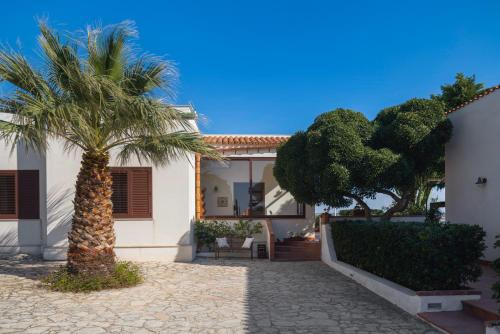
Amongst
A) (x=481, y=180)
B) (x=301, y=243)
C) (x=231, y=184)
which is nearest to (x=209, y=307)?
(x=301, y=243)

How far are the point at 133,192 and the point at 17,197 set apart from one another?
4.45 metres

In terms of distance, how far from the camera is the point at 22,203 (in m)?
14.0

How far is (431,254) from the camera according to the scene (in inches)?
281

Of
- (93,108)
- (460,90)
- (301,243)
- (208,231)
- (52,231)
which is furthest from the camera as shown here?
(460,90)

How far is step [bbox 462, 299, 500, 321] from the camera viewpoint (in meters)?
6.37

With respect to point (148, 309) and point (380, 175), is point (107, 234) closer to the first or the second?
point (148, 309)

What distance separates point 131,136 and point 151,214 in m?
4.40

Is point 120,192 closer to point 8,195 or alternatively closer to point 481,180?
point 8,195

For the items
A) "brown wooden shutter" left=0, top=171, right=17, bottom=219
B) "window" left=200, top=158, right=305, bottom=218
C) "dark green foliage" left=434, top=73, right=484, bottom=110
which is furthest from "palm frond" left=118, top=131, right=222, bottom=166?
"dark green foliage" left=434, top=73, right=484, bottom=110

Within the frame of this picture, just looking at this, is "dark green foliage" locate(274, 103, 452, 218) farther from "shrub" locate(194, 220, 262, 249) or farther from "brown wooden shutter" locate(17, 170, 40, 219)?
"brown wooden shutter" locate(17, 170, 40, 219)

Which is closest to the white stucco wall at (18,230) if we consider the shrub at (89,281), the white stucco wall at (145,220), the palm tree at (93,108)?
the white stucco wall at (145,220)

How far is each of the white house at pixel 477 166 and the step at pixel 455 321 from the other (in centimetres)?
481

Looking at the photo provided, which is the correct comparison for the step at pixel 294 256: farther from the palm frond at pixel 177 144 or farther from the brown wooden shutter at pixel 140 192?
the palm frond at pixel 177 144

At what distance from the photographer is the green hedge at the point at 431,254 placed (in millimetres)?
7148
